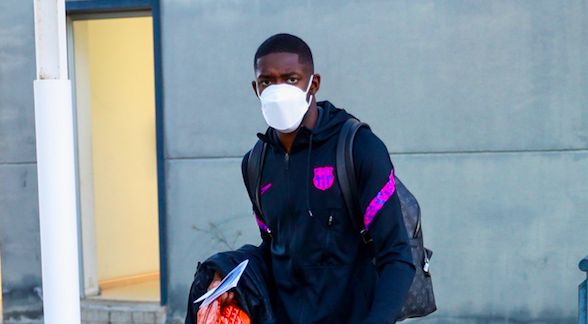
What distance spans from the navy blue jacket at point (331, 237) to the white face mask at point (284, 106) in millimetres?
53

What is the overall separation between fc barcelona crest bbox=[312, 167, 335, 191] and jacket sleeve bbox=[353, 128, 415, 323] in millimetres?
84

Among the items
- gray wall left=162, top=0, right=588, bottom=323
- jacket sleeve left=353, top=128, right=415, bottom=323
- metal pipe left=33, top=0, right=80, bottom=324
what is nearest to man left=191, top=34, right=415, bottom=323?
jacket sleeve left=353, top=128, right=415, bottom=323

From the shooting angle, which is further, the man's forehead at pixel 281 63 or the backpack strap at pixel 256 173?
the backpack strap at pixel 256 173

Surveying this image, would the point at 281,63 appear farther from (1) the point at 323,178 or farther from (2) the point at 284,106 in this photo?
(1) the point at 323,178

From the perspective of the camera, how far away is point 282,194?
323 cm

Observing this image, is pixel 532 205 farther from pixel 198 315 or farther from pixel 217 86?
pixel 198 315

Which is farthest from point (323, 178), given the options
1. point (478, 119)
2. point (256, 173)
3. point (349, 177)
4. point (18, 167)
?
point (18, 167)

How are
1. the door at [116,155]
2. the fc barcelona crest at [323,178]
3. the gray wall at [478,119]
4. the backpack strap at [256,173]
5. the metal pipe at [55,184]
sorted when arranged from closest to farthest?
the fc barcelona crest at [323,178] → the backpack strap at [256,173] → the metal pipe at [55,184] → the gray wall at [478,119] → the door at [116,155]

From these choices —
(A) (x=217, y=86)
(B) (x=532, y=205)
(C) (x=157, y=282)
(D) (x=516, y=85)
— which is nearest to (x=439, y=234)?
(B) (x=532, y=205)

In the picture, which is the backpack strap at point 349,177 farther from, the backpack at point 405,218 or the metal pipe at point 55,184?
the metal pipe at point 55,184

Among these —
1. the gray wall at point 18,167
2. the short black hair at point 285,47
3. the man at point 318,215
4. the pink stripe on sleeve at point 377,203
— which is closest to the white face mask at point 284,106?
the man at point 318,215

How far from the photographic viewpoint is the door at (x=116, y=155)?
27.9 ft

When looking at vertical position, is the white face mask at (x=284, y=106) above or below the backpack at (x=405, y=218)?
above

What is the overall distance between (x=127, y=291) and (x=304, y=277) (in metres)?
5.76
